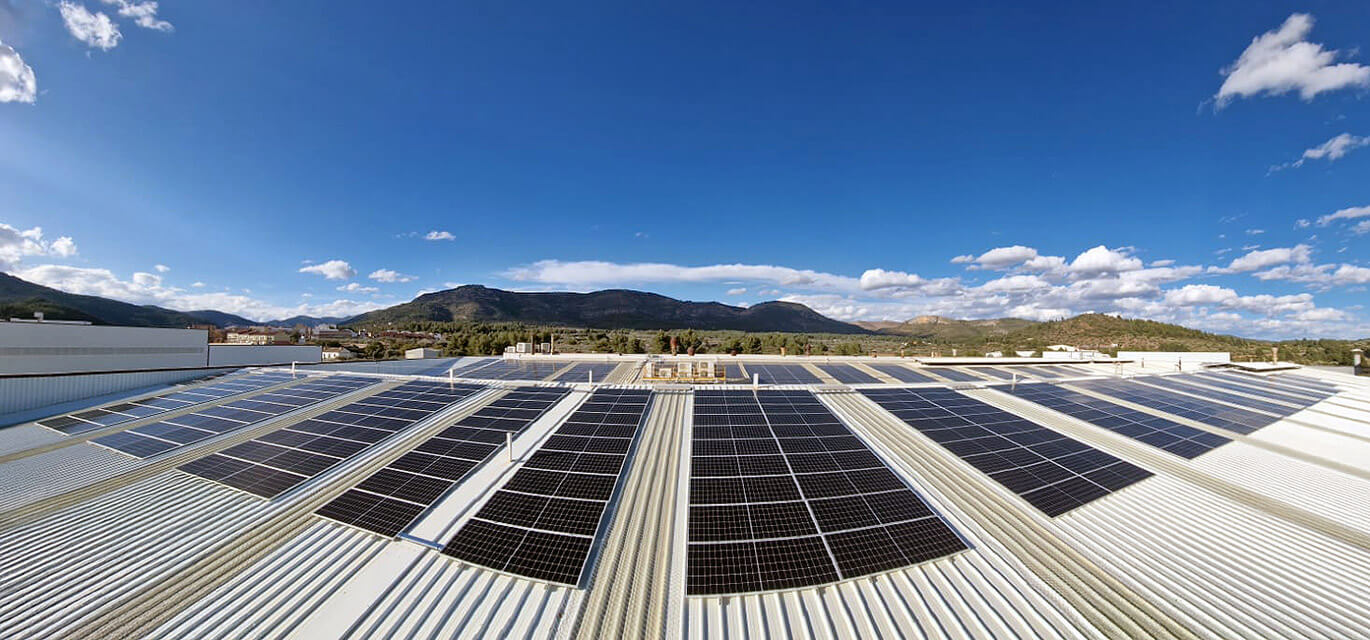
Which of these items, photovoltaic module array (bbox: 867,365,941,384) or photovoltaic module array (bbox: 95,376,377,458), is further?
photovoltaic module array (bbox: 867,365,941,384)

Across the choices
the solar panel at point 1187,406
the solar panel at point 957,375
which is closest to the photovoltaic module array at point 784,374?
the solar panel at point 957,375

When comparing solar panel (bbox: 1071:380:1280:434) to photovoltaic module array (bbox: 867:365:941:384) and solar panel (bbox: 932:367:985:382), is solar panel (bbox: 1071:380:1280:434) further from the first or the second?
photovoltaic module array (bbox: 867:365:941:384)

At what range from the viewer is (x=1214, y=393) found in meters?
18.7

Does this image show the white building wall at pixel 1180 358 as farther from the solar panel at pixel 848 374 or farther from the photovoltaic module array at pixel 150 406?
the photovoltaic module array at pixel 150 406

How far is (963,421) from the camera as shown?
1330cm

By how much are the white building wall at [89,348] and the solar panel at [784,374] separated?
44080 millimetres

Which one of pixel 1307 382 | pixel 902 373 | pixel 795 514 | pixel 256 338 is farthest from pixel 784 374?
pixel 256 338

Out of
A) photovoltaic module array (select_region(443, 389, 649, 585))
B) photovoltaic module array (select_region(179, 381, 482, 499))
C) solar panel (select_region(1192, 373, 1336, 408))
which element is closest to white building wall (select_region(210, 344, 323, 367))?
photovoltaic module array (select_region(179, 381, 482, 499))

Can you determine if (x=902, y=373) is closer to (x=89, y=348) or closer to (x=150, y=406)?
(x=150, y=406)

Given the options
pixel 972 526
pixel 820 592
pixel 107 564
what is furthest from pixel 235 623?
pixel 972 526

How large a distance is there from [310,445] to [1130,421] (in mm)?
27013

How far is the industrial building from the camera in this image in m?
5.60

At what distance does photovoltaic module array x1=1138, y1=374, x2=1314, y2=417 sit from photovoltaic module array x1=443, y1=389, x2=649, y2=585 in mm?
25858

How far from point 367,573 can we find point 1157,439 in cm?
2097
